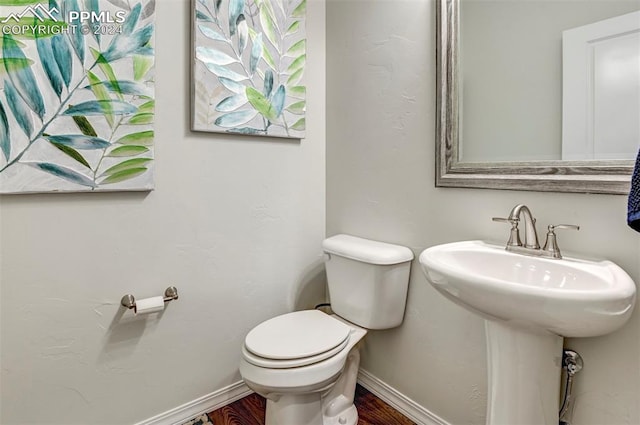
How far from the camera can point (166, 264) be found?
1.47 meters

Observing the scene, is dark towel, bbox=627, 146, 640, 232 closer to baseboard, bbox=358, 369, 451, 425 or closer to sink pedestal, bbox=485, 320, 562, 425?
sink pedestal, bbox=485, 320, 562, 425

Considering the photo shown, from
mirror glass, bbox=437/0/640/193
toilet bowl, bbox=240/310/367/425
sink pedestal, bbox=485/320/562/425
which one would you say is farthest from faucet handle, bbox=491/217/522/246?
toilet bowl, bbox=240/310/367/425

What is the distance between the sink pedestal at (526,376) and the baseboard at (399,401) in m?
0.51

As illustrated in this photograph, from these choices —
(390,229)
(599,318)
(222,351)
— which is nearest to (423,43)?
(390,229)

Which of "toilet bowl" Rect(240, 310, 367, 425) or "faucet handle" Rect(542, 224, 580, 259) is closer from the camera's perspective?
"faucet handle" Rect(542, 224, 580, 259)

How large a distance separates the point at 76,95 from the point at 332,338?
4.05 ft

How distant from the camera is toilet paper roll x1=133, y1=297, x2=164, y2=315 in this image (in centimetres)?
133

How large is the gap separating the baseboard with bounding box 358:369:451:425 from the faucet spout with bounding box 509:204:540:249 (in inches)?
32.3

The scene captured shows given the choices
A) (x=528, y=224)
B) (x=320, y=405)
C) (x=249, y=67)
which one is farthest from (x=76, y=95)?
(x=528, y=224)

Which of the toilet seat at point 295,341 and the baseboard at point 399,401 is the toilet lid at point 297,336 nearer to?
the toilet seat at point 295,341

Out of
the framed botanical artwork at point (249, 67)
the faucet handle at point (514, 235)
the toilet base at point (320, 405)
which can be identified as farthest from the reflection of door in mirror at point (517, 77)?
the toilet base at point (320, 405)

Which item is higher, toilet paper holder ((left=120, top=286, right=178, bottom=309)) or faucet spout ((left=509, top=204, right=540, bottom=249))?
faucet spout ((left=509, top=204, right=540, bottom=249))

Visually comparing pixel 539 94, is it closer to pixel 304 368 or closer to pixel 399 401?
pixel 304 368

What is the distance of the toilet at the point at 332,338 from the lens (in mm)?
1239
